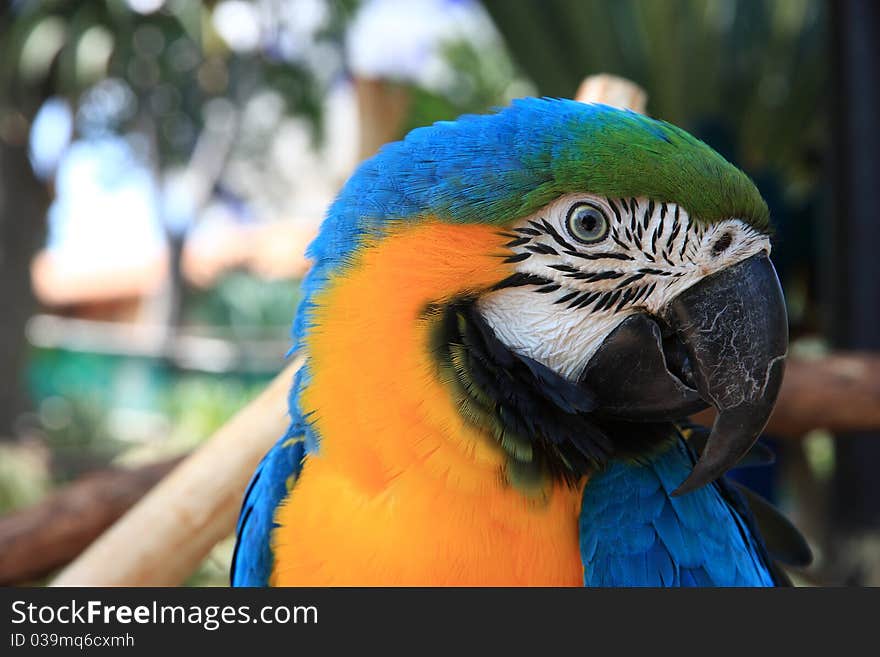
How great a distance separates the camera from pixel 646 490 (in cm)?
108

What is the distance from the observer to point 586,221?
3.11 ft

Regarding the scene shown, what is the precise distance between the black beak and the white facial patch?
2cm

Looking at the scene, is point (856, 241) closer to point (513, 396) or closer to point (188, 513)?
point (513, 396)

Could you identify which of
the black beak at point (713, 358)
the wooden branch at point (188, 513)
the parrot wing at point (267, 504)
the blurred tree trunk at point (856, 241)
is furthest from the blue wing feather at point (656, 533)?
the blurred tree trunk at point (856, 241)

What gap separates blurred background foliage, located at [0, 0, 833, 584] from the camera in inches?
150

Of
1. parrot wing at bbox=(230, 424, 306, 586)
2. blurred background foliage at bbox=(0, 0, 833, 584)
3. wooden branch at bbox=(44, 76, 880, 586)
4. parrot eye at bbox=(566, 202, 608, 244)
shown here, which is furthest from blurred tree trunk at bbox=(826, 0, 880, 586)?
parrot wing at bbox=(230, 424, 306, 586)

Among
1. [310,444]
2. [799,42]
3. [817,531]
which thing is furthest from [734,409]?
[799,42]

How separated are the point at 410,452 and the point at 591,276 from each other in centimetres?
31

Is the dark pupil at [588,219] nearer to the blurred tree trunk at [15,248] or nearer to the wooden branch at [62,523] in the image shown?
the wooden branch at [62,523]

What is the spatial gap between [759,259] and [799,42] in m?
4.04

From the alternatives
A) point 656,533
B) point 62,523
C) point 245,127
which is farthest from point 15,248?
point 245,127

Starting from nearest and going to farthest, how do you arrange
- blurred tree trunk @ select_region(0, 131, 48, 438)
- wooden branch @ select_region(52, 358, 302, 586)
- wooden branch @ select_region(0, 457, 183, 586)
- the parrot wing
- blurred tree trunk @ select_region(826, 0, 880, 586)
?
the parrot wing
wooden branch @ select_region(52, 358, 302, 586)
wooden branch @ select_region(0, 457, 183, 586)
blurred tree trunk @ select_region(826, 0, 880, 586)
blurred tree trunk @ select_region(0, 131, 48, 438)

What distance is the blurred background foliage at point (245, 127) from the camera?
3.81 m

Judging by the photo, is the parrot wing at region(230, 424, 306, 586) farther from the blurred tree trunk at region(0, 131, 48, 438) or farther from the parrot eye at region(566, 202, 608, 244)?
the blurred tree trunk at region(0, 131, 48, 438)
